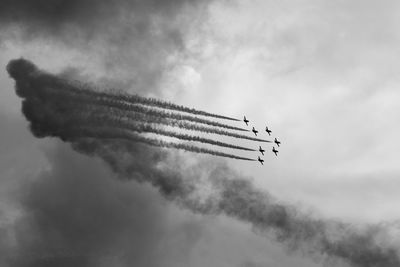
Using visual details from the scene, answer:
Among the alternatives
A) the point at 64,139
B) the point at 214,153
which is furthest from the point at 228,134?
the point at 64,139

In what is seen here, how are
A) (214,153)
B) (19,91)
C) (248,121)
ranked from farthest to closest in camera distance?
1. (248,121)
2. (214,153)
3. (19,91)

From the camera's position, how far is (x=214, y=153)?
150125 millimetres

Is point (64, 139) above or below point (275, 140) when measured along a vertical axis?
below

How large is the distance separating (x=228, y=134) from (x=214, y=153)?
3636mm

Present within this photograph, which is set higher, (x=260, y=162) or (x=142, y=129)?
(x=260, y=162)

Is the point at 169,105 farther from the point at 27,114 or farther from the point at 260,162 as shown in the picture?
the point at 260,162

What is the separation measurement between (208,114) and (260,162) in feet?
88.6

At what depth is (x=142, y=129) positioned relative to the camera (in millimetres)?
143250

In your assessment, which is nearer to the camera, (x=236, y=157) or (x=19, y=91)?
(x=19, y=91)

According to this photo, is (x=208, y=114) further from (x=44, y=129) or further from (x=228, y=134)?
(x=44, y=129)

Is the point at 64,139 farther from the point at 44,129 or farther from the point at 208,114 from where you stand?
the point at 208,114

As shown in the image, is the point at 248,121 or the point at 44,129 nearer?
the point at 44,129

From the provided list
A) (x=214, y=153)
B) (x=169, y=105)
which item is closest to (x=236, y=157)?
(x=214, y=153)

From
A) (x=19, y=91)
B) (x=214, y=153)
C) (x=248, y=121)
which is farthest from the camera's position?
(x=248, y=121)
